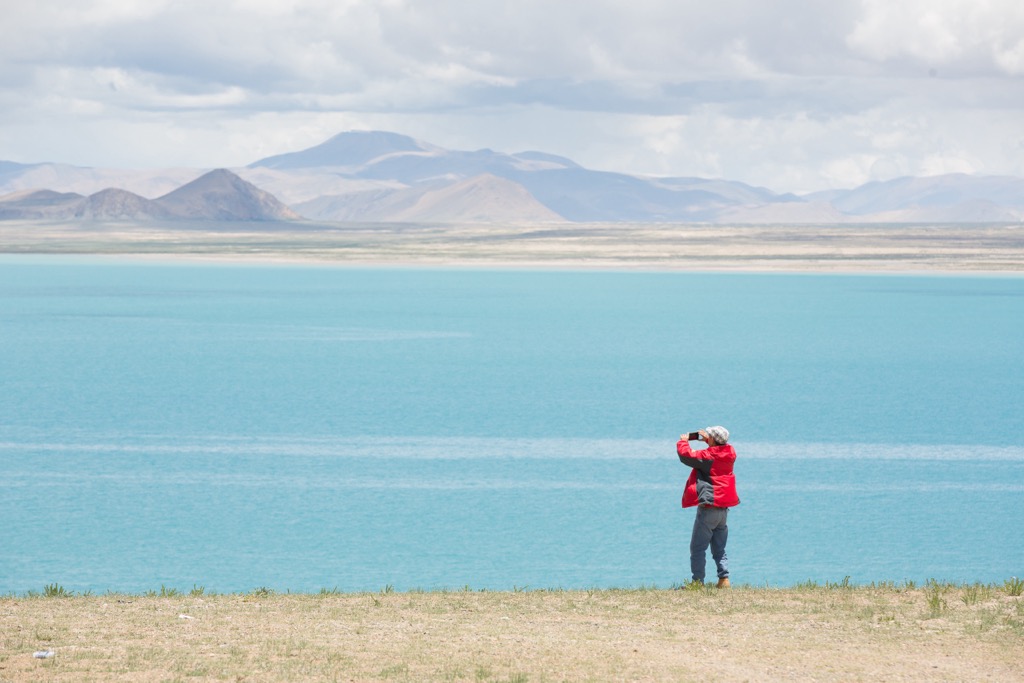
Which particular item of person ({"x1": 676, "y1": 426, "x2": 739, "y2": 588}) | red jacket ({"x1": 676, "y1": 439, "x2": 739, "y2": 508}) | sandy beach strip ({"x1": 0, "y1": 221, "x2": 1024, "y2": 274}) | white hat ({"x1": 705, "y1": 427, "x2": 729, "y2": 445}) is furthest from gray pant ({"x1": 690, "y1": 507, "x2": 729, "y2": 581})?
sandy beach strip ({"x1": 0, "y1": 221, "x2": 1024, "y2": 274})

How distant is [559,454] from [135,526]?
32.7 feet

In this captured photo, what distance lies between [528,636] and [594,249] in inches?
5997

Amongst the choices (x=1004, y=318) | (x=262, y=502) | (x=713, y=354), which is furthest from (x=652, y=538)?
(x=1004, y=318)

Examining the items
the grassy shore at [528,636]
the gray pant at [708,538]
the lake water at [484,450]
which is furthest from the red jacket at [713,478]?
the lake water at [484,450]

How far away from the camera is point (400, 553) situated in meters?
20.9

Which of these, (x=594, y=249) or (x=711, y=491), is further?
(x=594, y=249)

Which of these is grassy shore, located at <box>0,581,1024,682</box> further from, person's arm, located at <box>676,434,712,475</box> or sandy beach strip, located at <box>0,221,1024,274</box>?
sandy beach strip, located at <box>0,221,1024,274</box>

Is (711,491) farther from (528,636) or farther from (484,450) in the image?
(484,450)

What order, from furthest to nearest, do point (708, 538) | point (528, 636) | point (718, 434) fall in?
point (708, 538)
point (718, 434)
point (528, 636)

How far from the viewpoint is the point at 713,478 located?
40.8 feet

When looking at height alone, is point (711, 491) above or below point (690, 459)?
below

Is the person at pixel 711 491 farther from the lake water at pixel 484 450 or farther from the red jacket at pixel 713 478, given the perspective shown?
the lake water at pixel 484 450

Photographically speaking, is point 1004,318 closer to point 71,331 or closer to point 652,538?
point 71,331

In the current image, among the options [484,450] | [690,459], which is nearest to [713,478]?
[690,459]
